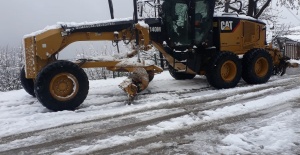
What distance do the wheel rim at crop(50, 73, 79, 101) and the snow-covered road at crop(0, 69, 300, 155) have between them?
14.2 inches

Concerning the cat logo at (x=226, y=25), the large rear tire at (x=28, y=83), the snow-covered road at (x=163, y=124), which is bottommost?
the snow-covered road at (x=163, y=124)

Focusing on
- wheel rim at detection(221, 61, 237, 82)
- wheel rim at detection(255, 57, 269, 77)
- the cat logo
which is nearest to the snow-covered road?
wheel rim at detection(221, 61, 237, 82)

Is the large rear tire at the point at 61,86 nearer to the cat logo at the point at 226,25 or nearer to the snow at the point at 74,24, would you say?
the snow at the point at 74,24

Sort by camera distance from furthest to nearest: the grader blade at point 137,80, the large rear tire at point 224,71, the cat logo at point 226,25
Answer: the cat logo at point 226,25, the large rear tire at point 224,71, the grader blade at point 137,80

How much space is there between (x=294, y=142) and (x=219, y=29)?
16.2ft

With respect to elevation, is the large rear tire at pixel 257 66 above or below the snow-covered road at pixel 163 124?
above

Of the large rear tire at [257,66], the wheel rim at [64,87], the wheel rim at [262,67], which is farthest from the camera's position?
the wheel rim at [262,67]

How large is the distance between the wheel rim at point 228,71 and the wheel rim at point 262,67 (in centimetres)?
98

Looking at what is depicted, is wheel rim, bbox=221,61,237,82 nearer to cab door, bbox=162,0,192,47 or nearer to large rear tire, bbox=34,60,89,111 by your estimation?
cab door, bbox=162,0,192,47

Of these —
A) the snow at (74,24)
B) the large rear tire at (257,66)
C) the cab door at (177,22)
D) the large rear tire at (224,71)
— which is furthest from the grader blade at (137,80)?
the large rear tire at (257,66)

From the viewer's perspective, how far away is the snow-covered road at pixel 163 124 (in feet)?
15.3

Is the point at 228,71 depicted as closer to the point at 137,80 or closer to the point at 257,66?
the point at 257,66

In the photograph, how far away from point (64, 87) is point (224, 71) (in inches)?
165

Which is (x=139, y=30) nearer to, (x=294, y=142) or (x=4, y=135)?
(x=4, y=135)
